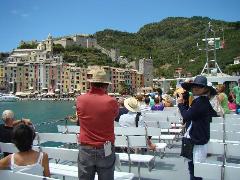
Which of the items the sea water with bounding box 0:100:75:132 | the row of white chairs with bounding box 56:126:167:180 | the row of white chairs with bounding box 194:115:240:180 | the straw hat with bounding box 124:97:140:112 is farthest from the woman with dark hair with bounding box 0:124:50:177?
the sea water with bounding box 0:100:75:132

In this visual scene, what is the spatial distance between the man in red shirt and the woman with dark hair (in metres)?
0.41

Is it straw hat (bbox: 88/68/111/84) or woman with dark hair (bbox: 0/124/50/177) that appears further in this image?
straw hat (bbox: 88/68/111/84)

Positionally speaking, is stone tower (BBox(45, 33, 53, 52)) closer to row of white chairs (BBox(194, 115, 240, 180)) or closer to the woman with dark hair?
row of white chairs (BBox(194, 115, 240, 180))

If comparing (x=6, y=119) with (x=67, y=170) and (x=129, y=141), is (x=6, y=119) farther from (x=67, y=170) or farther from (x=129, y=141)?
(x=129, y=141)

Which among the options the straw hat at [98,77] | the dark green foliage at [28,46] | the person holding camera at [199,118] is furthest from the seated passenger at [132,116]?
the dark green foliage at [28,46]

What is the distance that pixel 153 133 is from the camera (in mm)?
6172

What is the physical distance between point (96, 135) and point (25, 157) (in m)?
0.71

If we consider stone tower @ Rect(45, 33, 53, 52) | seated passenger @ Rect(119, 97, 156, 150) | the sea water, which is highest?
stone tower @ Rect(45, 33, 53, 52)

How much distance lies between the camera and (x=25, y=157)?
352 cm

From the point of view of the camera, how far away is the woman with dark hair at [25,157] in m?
3.44

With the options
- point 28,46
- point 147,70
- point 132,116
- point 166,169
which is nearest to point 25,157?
point 166,169

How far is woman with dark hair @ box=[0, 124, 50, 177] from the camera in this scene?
3.44 m

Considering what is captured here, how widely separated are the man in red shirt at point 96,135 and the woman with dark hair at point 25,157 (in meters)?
0.41

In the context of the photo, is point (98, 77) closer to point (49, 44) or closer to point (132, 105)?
point (132, 105)
